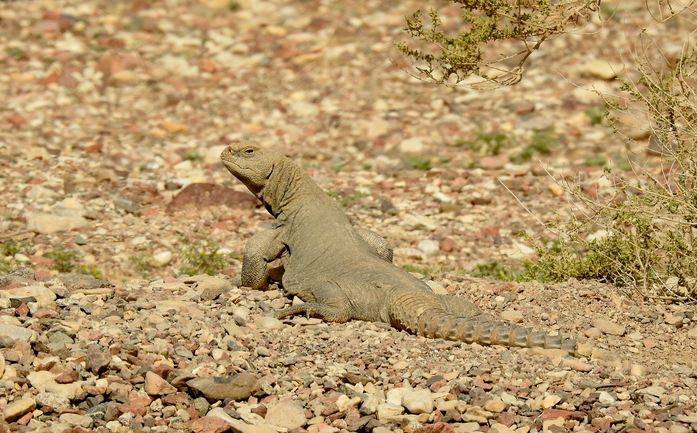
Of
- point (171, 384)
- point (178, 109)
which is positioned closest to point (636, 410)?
point (171, 384)

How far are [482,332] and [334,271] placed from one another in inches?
64.3

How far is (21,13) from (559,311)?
13.5 meters

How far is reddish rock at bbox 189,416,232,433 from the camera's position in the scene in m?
5.59

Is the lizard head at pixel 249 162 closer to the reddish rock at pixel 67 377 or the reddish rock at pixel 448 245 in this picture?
the reddish rock at pixel 448 245

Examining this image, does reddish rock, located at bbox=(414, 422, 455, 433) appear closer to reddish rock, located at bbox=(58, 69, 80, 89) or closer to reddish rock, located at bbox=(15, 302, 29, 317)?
reddish rock, located at bbox=(15, 302, 29, 317)

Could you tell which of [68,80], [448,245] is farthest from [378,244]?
[68,80]

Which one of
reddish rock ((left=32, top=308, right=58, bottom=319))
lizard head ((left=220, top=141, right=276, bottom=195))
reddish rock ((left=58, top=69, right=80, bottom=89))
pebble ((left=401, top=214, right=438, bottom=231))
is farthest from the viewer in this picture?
reddish rock ((left=58, top=69, right=80, bottom=89))

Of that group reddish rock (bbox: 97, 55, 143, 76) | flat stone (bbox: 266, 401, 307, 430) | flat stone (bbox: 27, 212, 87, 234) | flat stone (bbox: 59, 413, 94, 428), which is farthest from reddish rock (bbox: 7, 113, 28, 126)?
flat stone (bbox: 266, 401, 307, 430)

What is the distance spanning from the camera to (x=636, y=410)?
5.84 m

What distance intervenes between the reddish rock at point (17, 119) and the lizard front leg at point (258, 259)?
6.84 m

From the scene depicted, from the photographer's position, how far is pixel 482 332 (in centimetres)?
682

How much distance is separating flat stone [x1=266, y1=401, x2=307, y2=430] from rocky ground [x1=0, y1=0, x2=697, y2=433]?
0.01m

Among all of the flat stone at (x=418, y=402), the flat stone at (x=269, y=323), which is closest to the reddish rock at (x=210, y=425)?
the flat stone at (x=418, y=402)

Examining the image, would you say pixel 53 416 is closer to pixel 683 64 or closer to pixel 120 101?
pixel 683 64
